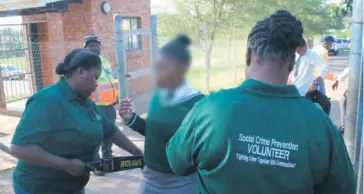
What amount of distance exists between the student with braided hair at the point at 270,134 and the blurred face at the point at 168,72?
47cm

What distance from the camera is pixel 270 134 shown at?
1279mm

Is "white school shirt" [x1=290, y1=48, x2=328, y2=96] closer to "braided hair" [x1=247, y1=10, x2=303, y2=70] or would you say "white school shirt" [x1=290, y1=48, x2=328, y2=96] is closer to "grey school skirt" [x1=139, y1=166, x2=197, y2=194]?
"grey school skirt" [x1=139, y1=166, x2=197, y2=194]

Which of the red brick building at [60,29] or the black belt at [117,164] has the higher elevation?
the red brick building at [60,29]

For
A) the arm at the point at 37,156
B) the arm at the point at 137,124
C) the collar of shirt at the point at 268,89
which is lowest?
the arm at the point at 37,156

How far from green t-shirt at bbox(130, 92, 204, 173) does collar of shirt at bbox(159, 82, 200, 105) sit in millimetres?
29

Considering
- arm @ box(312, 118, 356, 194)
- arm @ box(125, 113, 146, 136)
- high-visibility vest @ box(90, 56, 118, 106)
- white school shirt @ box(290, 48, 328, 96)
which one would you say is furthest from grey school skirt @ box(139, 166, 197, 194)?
white school shirt @ box(290, 48, 328, 96)

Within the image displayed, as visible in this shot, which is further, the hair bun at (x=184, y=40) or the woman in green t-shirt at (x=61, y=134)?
the woman in green t-shirt at (x=61, y=134)

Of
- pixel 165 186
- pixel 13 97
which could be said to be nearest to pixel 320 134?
pixel 165 186

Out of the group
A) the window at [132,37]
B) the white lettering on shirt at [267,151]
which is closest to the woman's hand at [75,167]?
the white lettering on shirt at [267,151]

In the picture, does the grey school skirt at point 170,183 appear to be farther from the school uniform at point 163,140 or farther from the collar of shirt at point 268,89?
the collar of shirt at point 268,89

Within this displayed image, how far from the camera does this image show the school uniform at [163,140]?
7.13 feet

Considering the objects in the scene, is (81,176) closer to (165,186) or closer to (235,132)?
(165,186)

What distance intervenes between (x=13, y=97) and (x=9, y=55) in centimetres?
137

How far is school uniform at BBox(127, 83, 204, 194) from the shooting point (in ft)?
7.13
